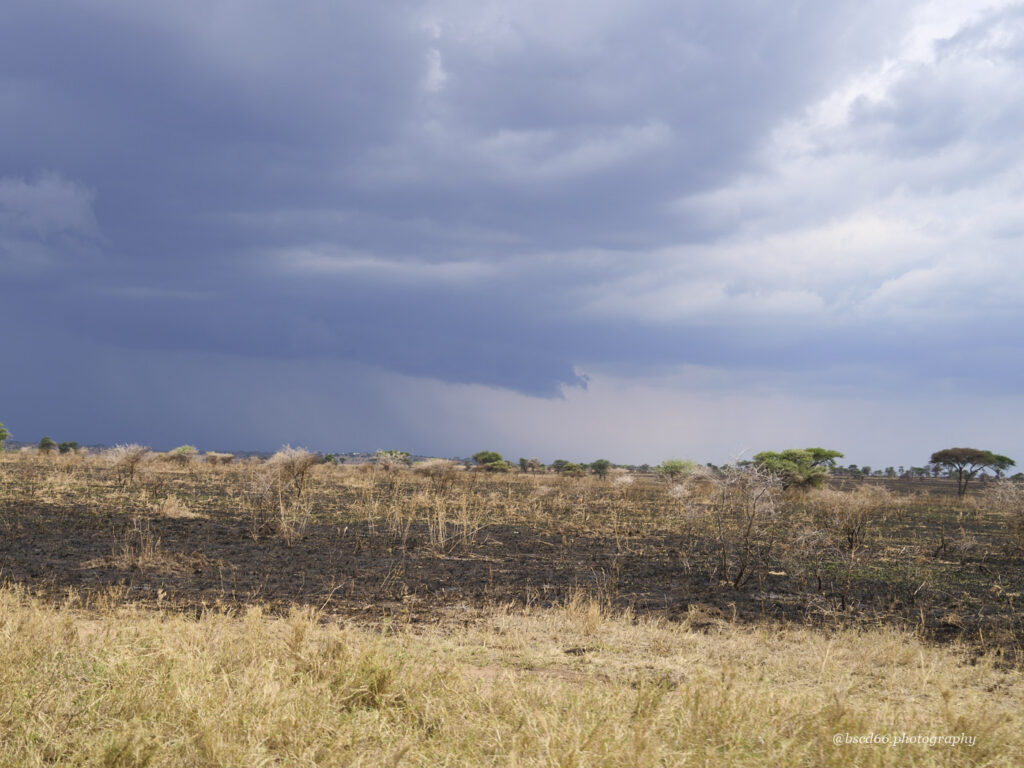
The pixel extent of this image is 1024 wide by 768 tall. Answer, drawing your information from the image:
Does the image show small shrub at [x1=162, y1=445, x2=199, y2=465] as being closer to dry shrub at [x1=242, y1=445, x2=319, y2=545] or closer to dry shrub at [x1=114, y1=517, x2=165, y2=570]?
dry shrub at [x1=242, y1=445, x2=319, y2=545]

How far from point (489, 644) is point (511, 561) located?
6.42m

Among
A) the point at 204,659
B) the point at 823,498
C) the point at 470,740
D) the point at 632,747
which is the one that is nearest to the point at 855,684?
the point at 632,747

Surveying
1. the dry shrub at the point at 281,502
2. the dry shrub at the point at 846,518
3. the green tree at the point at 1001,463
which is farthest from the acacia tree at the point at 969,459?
the dry shrub at the point at 281,502

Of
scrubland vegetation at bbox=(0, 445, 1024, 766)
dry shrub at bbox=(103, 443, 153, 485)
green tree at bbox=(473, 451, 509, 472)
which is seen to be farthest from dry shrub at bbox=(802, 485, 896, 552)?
green tree at bbox=(473, 451, 509, 472)

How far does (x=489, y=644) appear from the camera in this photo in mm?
7320

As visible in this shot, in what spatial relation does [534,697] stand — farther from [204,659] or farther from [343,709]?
[204,659]

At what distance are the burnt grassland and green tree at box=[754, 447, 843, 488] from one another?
681 inches

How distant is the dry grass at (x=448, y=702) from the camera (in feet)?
13.5

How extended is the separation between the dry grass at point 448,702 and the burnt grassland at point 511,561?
174 centimetres

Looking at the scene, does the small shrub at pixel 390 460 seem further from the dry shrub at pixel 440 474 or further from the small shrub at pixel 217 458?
the small shrub at pixel 217 458

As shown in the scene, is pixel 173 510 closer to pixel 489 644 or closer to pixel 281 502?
pixel 281 502

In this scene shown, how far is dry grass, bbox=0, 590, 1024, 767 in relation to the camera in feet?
13.5

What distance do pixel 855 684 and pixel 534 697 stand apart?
10.7ft

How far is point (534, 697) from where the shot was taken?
4.96m
